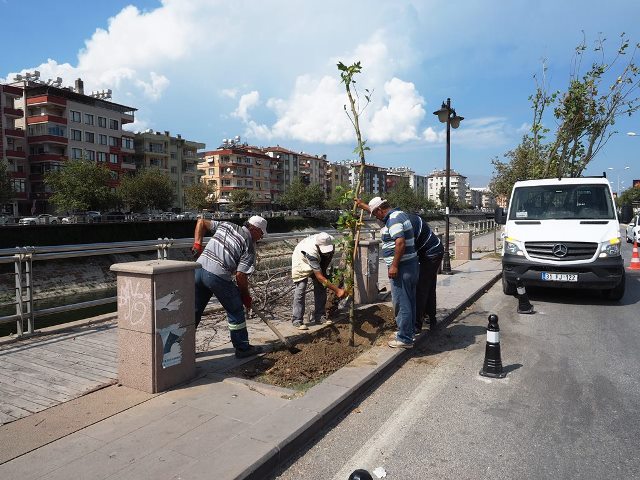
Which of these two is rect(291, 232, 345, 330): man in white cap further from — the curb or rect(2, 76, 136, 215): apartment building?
rect(2, 76, 136, 215): apartment building

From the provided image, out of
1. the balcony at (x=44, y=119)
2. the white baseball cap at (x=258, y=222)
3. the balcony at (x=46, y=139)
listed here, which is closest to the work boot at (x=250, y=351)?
the white baseball cap at (x=258, y=222)

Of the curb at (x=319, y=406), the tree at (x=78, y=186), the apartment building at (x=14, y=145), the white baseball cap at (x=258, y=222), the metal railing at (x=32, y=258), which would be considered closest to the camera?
the curb at (x=319, y=406)

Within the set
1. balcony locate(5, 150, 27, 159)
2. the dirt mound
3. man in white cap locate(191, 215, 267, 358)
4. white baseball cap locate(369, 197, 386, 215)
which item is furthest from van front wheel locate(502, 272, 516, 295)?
balcony locate(5, 150, 27, 159)

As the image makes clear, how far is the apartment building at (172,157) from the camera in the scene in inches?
2992

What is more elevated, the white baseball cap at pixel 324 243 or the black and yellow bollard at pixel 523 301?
the white baseball cap at pixel 324 243

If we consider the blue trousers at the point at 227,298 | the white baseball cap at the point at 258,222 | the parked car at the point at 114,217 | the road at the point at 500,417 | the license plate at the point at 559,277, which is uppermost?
the white baseball cap at the point at 258,222

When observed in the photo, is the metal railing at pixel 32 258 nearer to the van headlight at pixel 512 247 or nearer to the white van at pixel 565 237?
the van headlight at pixel 512 247

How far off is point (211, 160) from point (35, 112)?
4060 centimetres

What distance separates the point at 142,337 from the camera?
4.16 meters

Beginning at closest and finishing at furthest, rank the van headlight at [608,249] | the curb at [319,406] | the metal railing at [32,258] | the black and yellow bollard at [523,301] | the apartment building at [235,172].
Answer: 1. the curb at [319,406]
2. the metal railing at [32,258]
3. the black and yellow bollard at [523,301]
4. the van headlight at [608,249]
5. the apartment building at [235,172]

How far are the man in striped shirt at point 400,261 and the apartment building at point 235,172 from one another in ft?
286

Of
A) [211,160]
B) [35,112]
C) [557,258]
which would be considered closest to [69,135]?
[35,112]

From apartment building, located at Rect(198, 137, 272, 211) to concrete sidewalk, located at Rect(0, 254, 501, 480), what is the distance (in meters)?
88.6

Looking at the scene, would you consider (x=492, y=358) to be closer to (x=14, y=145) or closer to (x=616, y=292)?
(x=616, y=292)
